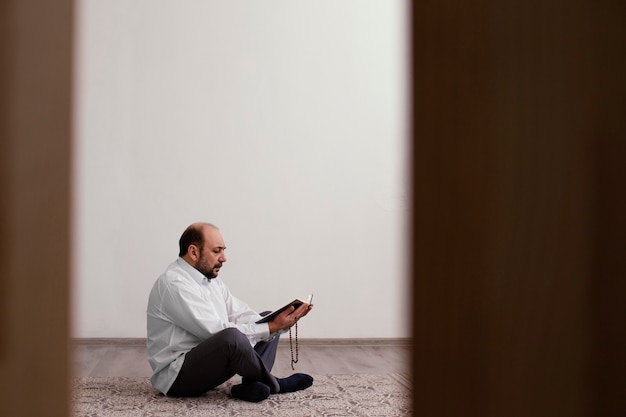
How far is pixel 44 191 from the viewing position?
0.43 m

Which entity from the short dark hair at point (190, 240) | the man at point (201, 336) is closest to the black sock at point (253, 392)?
the man at point (201, 336)

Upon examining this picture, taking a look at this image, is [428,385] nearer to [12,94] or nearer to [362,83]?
[12,94]

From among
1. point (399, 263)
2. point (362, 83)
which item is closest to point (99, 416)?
point (399, 263)

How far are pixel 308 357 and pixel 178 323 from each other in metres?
1.69

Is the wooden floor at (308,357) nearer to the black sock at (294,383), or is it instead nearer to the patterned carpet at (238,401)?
the patterned carpet at (238,401)

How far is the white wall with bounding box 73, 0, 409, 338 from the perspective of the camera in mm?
5465

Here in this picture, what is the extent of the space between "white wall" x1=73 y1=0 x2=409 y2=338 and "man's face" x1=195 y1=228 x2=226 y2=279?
195 centimetres

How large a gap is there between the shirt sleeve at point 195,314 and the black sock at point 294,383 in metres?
0.24

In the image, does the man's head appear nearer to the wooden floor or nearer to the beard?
the beard

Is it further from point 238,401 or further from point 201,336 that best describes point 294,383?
point 201,336

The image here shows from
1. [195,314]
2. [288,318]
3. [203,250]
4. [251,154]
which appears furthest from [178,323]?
[251,154]

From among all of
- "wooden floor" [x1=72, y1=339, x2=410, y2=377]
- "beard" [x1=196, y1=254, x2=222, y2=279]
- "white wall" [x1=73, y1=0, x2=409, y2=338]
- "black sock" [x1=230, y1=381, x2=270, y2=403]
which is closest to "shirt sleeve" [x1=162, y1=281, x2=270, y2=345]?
"beard" [x1=196, y1=254, x2=222, y2=279]

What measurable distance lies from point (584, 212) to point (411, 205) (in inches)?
5.0

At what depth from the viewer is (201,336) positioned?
333 cm
